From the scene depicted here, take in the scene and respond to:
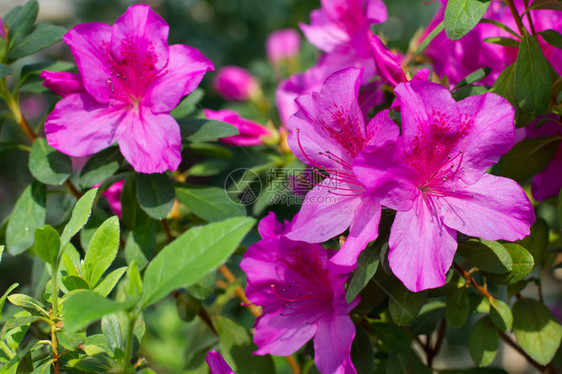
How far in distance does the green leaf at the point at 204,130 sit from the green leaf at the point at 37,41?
0.26m

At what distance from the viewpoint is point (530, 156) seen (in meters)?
0.91

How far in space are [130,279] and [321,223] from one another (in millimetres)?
290

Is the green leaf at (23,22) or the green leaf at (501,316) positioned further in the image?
the green leaf at (23,22)

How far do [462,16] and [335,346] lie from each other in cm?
47

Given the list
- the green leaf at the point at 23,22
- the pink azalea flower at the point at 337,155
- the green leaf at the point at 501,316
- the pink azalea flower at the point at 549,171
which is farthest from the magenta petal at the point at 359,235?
the green leaf at the point at 23,22

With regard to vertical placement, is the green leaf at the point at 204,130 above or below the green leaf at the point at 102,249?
below

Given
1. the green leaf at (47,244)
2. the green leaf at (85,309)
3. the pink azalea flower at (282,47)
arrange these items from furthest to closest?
1. the pink azalea flower at (282,47)
2. the green leaf at (47,244)
3. the green leaf at (85,309)

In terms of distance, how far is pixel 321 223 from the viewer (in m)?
0.78

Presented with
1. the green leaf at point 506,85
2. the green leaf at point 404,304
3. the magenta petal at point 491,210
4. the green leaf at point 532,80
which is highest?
the green leaf at point 532,80

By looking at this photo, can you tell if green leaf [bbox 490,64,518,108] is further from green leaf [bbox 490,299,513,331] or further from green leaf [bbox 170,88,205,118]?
green leaf [bbox 170,88,205,118]

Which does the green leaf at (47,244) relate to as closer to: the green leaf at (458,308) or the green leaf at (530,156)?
the green leaf at (458,308)

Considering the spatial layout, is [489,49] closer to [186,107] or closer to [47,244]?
[186,107]

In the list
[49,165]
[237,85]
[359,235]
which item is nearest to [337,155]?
[359,235]

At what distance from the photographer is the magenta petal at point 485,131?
0.74 metres
